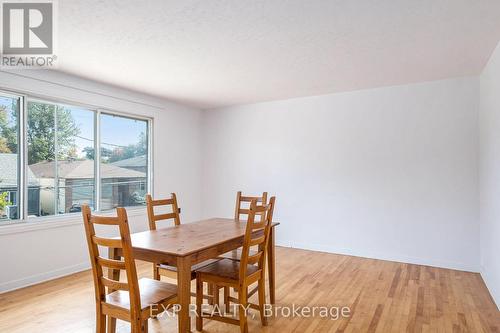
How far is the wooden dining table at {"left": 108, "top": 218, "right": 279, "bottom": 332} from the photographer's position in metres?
1.90

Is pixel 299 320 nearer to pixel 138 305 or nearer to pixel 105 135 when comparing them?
pixel 138 305

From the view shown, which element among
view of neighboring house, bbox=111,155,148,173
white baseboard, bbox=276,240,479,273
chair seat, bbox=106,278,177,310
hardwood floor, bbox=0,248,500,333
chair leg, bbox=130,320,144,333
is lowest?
hardwood floor, bbox=0,248,500,333

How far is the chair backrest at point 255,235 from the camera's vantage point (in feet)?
7.34

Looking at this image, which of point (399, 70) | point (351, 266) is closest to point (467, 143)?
point (399, 70)

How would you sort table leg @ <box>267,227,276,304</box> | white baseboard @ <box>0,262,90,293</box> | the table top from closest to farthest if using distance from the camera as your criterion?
1. the table top
2. table leg @ <box>267,227,276,304</box>
3. white baseboard @ <box>0,262,90,293</box>

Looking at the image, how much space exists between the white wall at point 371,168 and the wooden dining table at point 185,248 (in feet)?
7.22

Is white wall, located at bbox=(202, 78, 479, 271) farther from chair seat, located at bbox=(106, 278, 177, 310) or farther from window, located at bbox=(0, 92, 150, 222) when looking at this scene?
chair seat, located at bbox=(106, 278, 177, 310)

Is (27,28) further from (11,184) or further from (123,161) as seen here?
(123,161)

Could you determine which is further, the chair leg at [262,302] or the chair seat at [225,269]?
the chair leg at [262,302]

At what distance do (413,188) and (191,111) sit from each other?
385 centimetres

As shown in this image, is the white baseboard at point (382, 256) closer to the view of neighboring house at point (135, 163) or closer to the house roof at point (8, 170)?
the view of neighboring house at point (135, 163)

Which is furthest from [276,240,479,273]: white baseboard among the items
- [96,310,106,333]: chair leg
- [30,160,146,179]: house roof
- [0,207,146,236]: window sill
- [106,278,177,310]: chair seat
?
[96,310,106,333]: chair leg

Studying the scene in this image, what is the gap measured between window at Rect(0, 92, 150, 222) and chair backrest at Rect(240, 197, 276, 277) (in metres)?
2.57

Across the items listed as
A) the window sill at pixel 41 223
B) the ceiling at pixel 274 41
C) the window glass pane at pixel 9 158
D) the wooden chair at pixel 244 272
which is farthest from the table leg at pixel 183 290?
the window glass pane at pixel 9 158
